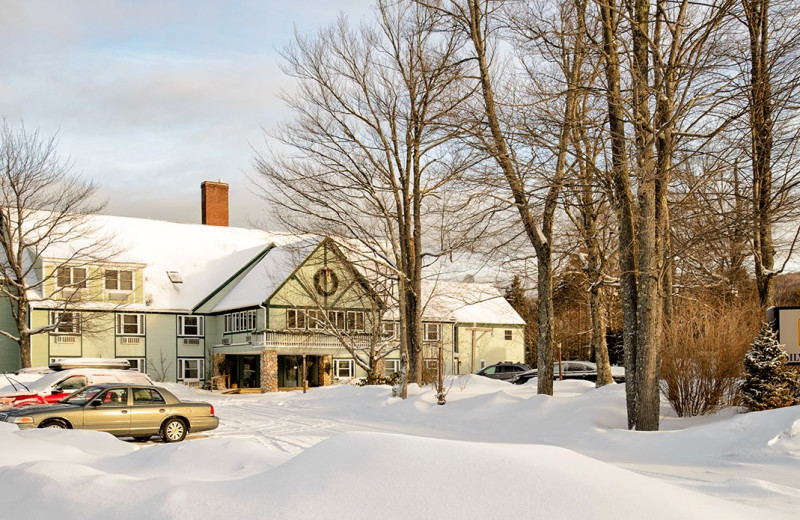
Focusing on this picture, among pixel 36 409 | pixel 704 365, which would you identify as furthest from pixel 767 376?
pixel 36 409

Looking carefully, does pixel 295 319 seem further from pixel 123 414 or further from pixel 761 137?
pixel 761 137

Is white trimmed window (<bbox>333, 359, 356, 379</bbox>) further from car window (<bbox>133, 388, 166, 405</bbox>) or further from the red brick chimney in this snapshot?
car window (<bbox>133, 388, 166, 405</bbox>)

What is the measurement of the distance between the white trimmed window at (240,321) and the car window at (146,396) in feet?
89.9

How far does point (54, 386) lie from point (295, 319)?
80.6ft

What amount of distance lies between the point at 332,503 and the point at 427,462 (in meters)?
0.82

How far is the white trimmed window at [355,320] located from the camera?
47188mm

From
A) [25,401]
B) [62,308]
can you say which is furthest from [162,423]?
[62,308]

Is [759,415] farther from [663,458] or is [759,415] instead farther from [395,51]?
[395,51]

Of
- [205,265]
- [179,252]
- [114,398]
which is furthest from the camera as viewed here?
[179,252]

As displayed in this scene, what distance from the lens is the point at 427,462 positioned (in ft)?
19.6

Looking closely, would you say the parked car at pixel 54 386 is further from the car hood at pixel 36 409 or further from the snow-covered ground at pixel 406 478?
the snow-covered ground at pixel 406 478

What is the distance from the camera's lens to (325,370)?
153 feet

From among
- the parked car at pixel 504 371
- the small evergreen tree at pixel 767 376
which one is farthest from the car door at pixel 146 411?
the parked car at pixel 504 371

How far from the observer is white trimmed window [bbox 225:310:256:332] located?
149 ft
